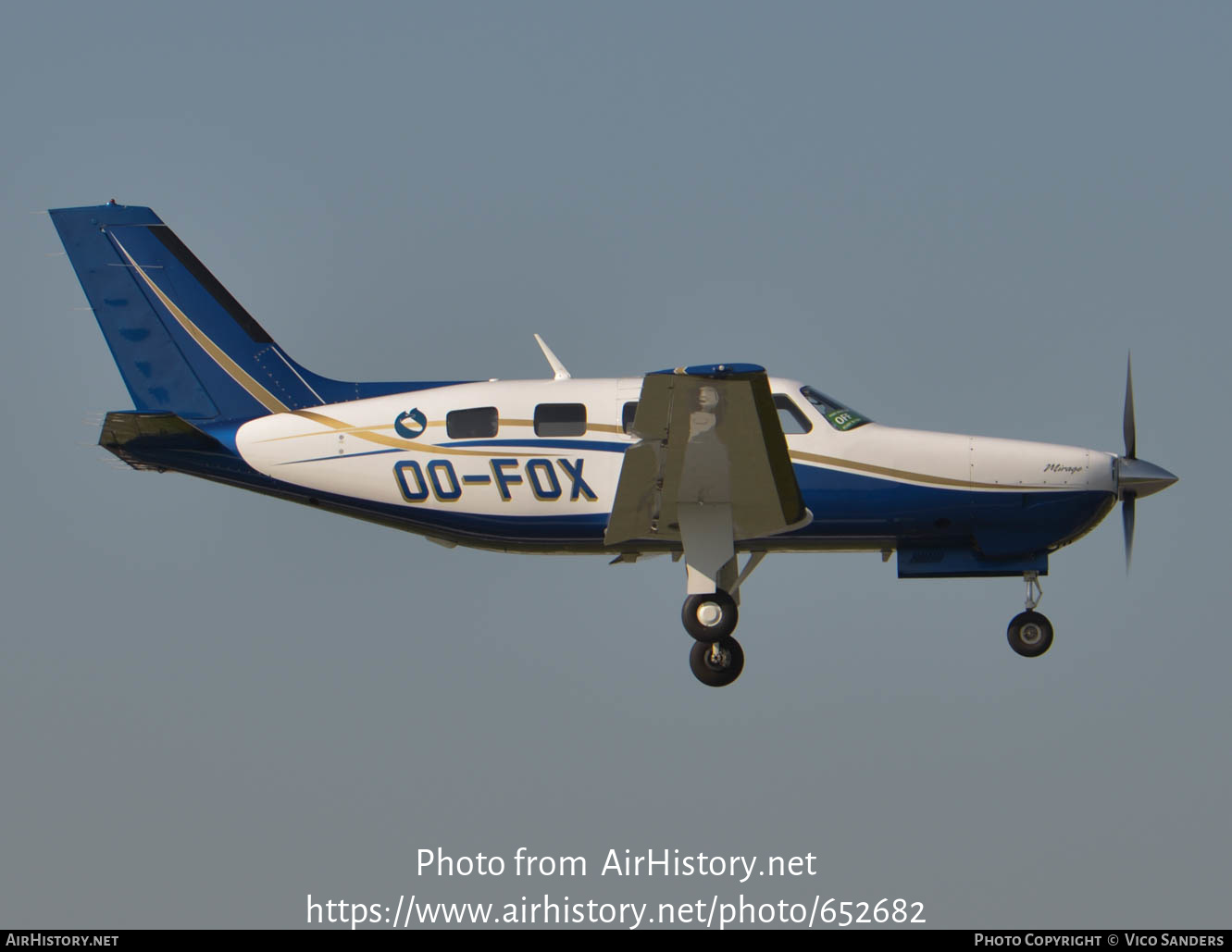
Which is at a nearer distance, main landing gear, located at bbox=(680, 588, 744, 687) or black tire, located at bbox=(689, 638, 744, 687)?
main landing gear, located at bbox=(680, 588, 744, 687)

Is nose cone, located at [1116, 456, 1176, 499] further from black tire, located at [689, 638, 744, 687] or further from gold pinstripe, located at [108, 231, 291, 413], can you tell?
gold pinstripe, located at [108, 231, 291, 413]

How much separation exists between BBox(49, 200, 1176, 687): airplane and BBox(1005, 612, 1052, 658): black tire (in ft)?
0.07

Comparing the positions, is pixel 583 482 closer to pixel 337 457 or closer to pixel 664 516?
pixel 664 516

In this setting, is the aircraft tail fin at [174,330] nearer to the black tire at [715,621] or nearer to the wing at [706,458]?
the wing at [706,458]

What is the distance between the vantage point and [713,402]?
14070 millimetres

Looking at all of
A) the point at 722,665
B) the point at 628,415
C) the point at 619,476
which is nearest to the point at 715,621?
the point at 722,665

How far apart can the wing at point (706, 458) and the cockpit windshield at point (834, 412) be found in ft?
3.35

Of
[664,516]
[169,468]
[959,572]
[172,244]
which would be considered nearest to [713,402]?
[664,516]

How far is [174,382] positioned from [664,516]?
6.41 meters

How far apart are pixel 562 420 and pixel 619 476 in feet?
3.68

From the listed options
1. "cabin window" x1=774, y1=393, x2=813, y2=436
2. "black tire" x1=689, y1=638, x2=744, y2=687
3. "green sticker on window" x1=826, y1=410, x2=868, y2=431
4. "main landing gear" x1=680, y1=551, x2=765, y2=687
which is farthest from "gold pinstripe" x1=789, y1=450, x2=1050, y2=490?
"black tire" x1=689, y1=638, x2=744, y2=687

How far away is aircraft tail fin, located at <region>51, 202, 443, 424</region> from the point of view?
58.4 ft

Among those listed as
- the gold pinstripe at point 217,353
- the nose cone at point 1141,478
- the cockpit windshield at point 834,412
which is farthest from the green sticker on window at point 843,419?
the gold pinstripe at point 217,353

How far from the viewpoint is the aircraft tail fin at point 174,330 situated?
1781 centimetres
